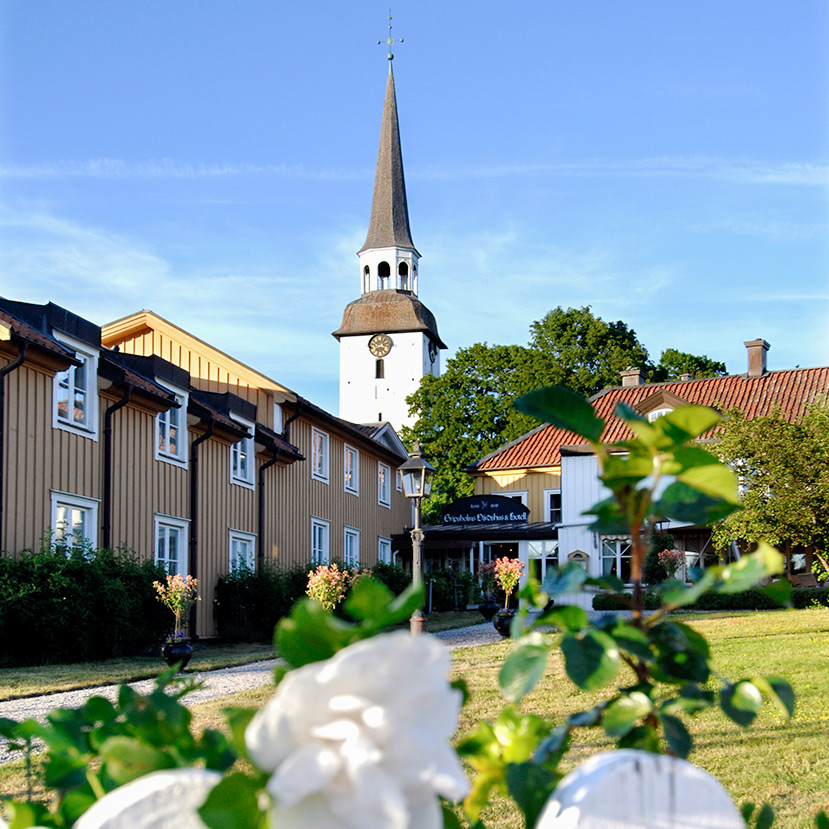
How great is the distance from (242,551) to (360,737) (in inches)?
766

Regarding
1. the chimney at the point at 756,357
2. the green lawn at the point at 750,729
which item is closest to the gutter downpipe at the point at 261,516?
the green lawn at the point at 750,729

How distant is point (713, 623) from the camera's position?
1678 cm

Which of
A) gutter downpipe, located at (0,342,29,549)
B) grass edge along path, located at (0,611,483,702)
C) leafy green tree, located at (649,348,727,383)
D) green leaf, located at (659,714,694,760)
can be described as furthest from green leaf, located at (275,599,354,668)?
leafy green tree, located at (649,348,727,383)

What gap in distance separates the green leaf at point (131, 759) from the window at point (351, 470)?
2517 centimetres

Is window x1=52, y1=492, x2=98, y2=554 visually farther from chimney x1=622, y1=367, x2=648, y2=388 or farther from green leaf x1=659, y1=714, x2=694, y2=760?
chimney x1=622, y1=367, x2=648, y2=388

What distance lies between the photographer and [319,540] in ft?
79.0

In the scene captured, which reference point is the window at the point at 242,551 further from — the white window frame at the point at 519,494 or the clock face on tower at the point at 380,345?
the clock face on tower at the point at 380,345

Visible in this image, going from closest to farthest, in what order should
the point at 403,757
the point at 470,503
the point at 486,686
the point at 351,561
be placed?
the point at 403,757, the point at 486,686, the point at 351,561, the point at 470,503

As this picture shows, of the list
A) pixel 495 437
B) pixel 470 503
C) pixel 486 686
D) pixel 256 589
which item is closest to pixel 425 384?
pixel 495 437

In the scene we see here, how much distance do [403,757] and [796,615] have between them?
1846cm

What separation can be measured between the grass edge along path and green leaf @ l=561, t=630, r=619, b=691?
690 centimetres

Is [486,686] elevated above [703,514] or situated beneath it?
situated beneath

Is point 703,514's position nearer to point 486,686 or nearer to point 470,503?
point 486,686

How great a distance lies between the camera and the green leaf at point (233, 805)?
0.81m
